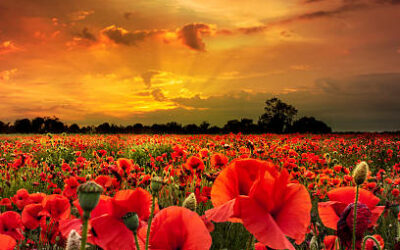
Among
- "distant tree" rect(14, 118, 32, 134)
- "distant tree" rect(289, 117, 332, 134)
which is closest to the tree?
"distant tree" rect(289, 117, 332, 134)

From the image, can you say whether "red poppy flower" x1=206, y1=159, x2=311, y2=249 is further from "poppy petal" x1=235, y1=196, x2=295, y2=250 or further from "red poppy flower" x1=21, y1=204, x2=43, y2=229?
"red poppy flower" x1=21, y1=204, x2=43, y2=229

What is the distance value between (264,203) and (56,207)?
4.12 feet

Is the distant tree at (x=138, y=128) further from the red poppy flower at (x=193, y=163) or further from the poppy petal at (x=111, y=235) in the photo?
the poppy petal at (x=111, y=235)

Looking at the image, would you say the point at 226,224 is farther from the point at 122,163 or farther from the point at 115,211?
the point at 115,211

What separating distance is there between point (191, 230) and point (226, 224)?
2599 millimetres

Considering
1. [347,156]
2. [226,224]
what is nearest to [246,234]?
[226,224]

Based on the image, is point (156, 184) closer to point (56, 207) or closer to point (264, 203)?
point (264, 203)

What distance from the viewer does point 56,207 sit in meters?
1.63

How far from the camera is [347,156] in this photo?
30.8 ft

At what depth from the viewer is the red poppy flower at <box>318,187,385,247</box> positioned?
80cm

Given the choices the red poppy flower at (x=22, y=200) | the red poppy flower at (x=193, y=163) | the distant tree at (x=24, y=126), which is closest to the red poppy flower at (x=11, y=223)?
the red poppy flower at (x=22, y=200)

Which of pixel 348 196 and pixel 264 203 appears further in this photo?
pixel 348 196

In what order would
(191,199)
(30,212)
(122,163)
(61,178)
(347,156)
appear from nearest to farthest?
(191,199) → (30,212) → (122,163) → (61,178) → (347,156)

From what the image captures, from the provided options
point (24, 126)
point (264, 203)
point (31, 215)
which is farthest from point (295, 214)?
point (24, 126)
